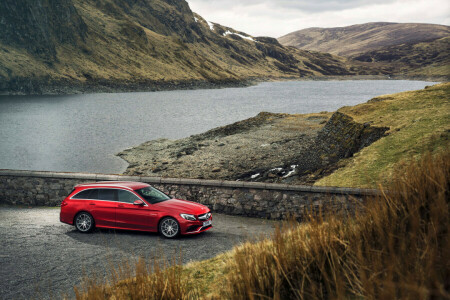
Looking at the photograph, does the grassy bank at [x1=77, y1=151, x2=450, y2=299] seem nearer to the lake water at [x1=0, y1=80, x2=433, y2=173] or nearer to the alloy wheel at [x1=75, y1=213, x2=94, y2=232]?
the alloy wheel at [x1=75, y1=213, x2=94, y2=232]

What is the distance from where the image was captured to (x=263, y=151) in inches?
1444

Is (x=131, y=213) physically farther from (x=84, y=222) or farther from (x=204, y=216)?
(x=204, y=216)

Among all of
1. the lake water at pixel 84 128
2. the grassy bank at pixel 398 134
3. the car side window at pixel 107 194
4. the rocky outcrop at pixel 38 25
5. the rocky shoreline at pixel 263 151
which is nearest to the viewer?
the car side window at pixel 107 194

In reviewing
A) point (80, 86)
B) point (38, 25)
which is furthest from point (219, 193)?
point (38, 25)

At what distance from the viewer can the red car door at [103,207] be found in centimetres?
1465

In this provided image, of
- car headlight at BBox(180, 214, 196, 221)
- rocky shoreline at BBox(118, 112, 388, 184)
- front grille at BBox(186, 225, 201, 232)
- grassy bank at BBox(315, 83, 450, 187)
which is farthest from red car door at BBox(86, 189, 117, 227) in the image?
rocky shoreline at BBox(118, 112, 388, 184)

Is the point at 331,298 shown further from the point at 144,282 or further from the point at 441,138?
the point at 441,138

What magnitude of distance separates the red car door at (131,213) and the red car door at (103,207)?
0.71 ft

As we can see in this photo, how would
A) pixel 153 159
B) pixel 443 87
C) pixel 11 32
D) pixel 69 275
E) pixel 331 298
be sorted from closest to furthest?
1. pixel 331 298
2. pixel 69 275
3. pixel 443 87
4. pixel 153 159
5. pixel 11 32

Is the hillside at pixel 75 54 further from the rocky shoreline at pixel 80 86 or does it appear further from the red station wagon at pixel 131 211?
the red station wagon at pixel 131 211

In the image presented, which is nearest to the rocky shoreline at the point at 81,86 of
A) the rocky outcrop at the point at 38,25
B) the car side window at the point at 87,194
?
the rocky outcrop at the point at 38,25

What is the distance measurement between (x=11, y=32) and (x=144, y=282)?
15328 cm

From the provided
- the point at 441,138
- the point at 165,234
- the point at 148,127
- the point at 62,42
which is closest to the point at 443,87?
the point at 441,138

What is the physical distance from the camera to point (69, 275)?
404 inches
